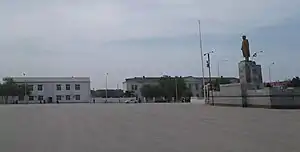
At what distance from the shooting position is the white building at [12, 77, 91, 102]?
109m

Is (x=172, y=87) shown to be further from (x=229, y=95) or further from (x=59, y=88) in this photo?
(x=229, y=95)

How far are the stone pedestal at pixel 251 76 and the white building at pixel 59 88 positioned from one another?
79.3m

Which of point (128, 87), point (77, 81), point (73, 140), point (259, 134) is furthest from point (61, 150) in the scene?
point (128, 87)

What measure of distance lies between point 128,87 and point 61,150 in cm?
11806

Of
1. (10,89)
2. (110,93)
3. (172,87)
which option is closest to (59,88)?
(10,89)

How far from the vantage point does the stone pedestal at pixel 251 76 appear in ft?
112

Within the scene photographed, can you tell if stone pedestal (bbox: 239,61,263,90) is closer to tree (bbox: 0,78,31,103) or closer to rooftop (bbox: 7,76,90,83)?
tree (bbox: 0,78,31,103)

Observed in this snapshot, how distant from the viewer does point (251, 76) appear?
34469 mm

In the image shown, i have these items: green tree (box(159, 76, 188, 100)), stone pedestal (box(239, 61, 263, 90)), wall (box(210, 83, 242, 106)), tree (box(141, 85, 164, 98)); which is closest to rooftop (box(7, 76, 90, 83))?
tree (box(141, 85, 164, 98))

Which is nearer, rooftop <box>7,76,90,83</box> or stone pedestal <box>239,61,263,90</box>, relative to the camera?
stone pedestal <box>239,61,263,90</box>

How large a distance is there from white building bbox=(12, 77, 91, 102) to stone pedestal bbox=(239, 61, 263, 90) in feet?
260

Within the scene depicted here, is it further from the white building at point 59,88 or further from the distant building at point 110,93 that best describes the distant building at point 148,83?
the white building at point 59,88

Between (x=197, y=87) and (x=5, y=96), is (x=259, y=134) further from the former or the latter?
(x=197, y=87)

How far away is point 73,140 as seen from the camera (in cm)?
1172
